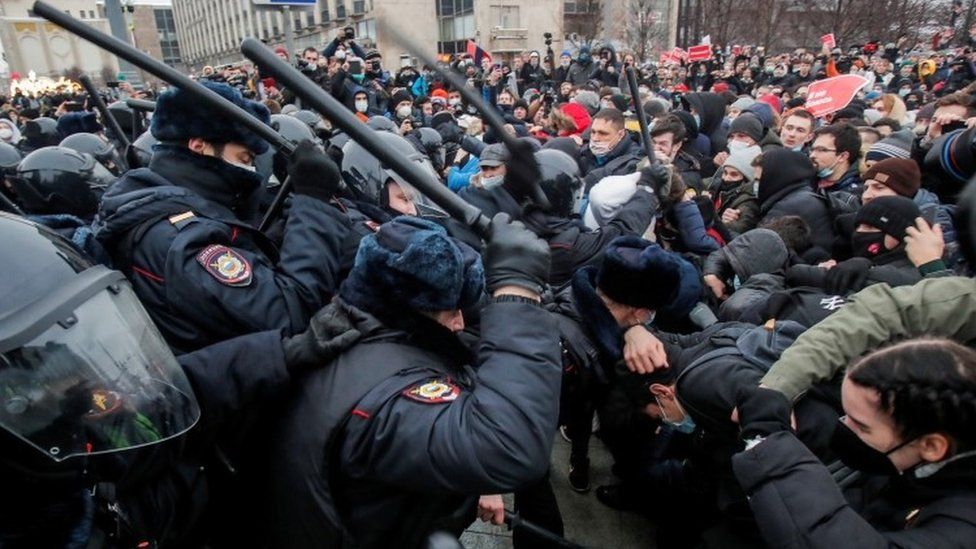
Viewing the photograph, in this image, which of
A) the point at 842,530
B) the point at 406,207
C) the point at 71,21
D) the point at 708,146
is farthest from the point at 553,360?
the point at 708,146

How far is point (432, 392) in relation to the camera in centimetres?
149

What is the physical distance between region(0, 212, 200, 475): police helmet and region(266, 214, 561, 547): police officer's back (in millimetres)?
347

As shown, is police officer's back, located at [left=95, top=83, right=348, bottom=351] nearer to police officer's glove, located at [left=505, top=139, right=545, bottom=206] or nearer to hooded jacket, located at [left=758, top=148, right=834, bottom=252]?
police officer's glove, located at [left=505, top=139, right=545, bottom=206]

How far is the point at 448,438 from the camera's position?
140cm

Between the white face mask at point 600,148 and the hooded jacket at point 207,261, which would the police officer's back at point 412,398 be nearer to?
the hooded jacket at point 207,261

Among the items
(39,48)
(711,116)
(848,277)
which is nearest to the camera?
(848,277)

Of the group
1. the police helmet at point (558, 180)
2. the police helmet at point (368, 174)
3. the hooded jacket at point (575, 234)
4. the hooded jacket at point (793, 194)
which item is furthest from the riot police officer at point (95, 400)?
the hooded jacket at point (793, 194)

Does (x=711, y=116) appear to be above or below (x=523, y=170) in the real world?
below

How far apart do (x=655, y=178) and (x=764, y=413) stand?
2.05 meters

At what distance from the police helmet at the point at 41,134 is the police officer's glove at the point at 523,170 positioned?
8.39 metres

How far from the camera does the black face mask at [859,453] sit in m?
1.50

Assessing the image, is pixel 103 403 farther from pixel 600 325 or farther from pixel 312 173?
pixel 600 325

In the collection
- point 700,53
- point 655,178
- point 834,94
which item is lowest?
point 655,178

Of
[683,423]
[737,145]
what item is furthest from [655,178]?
[737,145]
